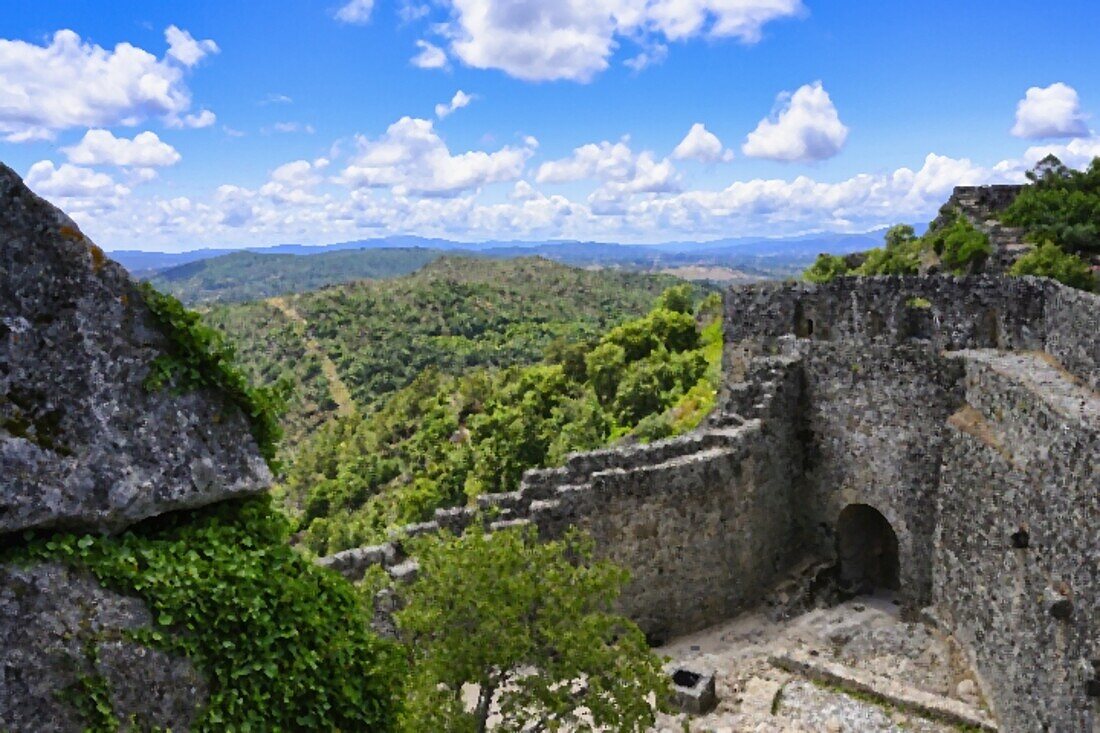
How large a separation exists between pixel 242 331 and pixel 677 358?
66.9 m

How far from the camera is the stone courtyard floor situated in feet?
43.4

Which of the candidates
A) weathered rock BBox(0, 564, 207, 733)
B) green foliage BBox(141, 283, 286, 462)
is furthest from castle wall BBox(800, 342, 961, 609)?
weathered rock BBox(0, 564, 207, 733)

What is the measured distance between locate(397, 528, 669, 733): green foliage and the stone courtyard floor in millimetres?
3034

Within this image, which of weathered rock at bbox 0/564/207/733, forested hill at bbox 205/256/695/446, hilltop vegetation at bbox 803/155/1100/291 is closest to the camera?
weathered rock at bbox 0/564/207/733

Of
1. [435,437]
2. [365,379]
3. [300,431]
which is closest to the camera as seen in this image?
[435,437]

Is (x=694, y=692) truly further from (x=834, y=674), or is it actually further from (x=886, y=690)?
(x=886, y=690)

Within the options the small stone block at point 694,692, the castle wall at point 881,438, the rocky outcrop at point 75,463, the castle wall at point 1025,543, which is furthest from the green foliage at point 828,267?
the rocky outcrop at point 75,463

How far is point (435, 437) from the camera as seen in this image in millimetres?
45562

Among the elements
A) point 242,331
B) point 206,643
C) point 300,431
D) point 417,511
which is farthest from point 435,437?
point 242,331

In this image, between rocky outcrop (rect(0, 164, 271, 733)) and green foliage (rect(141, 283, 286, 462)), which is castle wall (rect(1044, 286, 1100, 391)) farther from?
rocky outcrop (rect(0, 164, 271, 733))

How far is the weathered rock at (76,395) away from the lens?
5246 mm

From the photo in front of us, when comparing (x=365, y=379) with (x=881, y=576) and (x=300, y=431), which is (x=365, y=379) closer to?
(x=300, y=431)

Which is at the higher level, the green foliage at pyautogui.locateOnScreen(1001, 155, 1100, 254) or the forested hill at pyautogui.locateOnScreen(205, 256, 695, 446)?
the green foliage at pyautogui.locateOnScreen(1001, 155, 1100, 254)

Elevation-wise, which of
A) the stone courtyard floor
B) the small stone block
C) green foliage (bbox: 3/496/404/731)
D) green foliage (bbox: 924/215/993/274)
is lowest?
the stone courtyard floor
